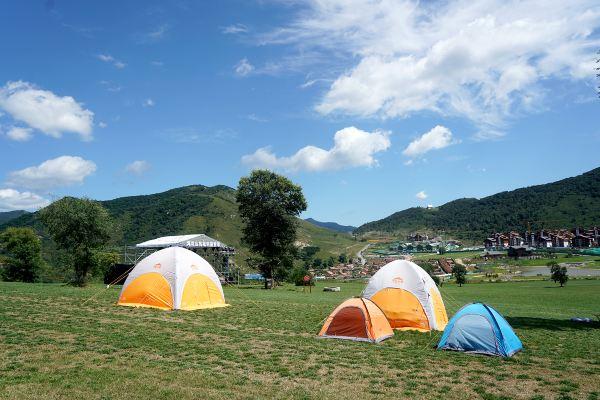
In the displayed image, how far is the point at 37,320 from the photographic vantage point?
16859 mm

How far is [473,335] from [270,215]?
110 feet

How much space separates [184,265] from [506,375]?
51.4 feet

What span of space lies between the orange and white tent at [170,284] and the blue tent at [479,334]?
41.2 ft

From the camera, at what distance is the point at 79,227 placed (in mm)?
39125

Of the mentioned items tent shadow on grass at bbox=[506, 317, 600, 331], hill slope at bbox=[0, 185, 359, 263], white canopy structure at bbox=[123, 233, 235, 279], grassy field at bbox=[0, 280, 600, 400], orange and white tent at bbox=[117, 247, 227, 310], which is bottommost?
tent shadow on grass at bbox=[506, 317, 600, 331]

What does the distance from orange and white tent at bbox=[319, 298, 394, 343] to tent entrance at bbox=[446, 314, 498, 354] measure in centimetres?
245

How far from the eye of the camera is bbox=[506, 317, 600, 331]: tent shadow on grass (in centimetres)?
1895

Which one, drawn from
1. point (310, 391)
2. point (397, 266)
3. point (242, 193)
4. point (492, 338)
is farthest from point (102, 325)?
point (242, 193)

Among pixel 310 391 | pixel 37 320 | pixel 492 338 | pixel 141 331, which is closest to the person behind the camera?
pixel 310 391

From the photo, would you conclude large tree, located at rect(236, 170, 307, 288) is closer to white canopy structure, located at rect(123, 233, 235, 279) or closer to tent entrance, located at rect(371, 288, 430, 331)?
white canopy structure, located at rect(123, 233, 235, 279)

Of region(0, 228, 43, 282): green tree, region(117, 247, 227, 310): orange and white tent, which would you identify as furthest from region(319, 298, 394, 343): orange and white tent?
region(0, 228, 43, 282): green tree

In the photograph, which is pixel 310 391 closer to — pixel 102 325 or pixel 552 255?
pixel 102 325

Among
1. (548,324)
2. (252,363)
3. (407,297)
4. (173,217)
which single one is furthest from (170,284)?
(173,217)

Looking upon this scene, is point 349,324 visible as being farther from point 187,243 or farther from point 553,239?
point 553,239
